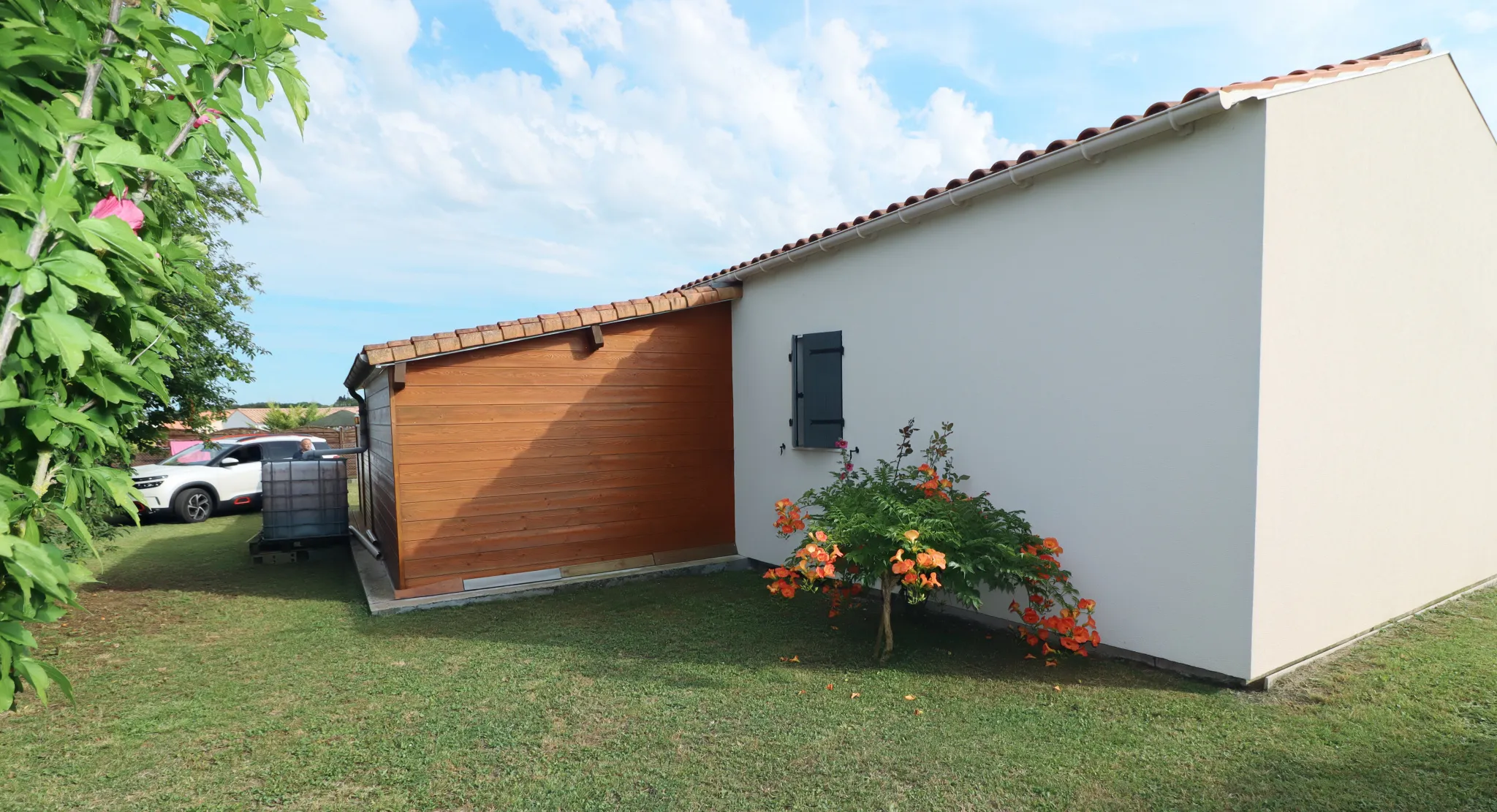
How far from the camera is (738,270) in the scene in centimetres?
787

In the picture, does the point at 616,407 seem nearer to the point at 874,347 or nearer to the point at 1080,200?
the point at 874,347

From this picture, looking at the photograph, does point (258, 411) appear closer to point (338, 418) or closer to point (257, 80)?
point (338, 418)

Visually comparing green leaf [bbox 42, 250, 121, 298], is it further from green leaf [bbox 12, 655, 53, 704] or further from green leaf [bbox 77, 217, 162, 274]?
green leaf [bbox 12, 655, 53, 704]

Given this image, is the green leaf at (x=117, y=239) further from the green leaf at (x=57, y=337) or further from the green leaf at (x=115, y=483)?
the green leaf at (x=115, y=483)

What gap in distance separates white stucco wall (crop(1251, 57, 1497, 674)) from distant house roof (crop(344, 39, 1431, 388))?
0.47 ft

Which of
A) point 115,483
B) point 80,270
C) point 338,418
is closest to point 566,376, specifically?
point 115,483

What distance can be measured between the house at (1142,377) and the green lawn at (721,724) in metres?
0.56

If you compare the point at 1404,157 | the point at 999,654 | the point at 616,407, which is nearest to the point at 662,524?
the point at 616,407

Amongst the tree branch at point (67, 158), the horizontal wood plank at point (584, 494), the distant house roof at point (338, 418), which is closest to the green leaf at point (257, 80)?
the tree branch at point (67, 158)

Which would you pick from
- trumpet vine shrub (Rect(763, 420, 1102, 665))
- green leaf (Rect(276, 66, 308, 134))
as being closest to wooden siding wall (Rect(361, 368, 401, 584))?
trumpet vine shrub (Rect(763, 420, 1102, 665))

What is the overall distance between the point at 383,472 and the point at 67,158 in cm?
764

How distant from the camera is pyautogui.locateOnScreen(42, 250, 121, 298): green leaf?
3.79ft

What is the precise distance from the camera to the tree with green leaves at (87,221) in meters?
1.15

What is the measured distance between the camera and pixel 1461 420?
598 cm
